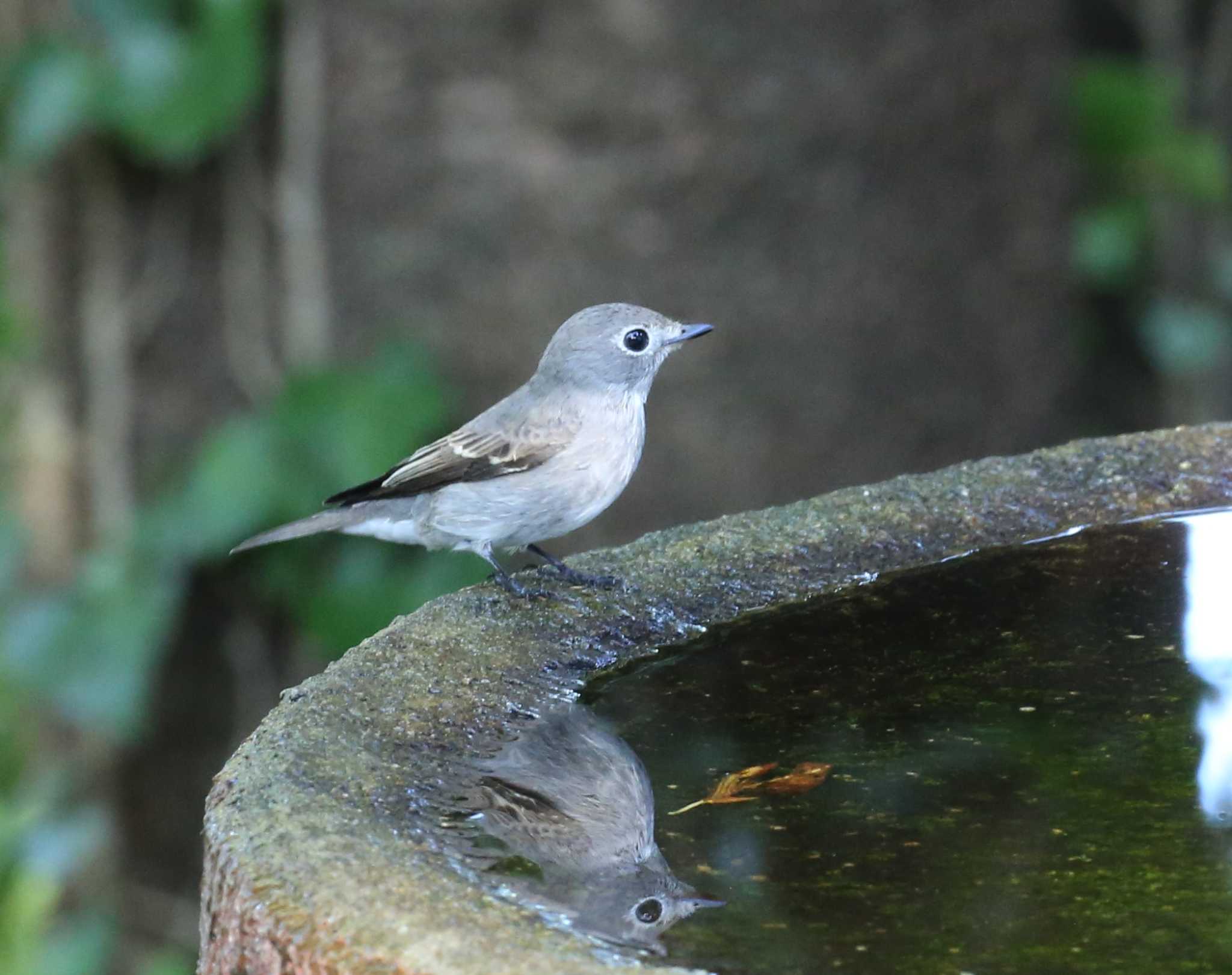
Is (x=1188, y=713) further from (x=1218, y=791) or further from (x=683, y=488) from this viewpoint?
(x=683, y=488)

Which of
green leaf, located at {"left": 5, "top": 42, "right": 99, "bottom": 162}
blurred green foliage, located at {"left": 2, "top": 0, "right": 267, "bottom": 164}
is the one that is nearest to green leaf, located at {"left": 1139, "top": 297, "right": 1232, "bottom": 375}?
blurred green foliage, located at {"left": 2, "top": 0, "right": 267, "bottom": 164}

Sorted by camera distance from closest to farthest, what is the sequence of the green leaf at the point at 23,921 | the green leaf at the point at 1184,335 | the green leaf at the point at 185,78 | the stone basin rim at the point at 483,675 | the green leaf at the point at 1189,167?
1. the stone basin rim at the point at 483,675
2. the green leaf at the point at 23,921
3. the green leaf at the point at 185,78
4. the green leaf at the point at 1189,167
5. the green leaf at the point at 1184,335

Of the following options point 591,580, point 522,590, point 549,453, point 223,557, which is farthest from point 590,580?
point 223,557

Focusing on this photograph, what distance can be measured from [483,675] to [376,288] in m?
3.53

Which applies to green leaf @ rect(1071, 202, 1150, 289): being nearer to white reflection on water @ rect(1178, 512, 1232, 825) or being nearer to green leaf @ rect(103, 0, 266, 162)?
green leaf @ rect(103, 0, 266, 162)

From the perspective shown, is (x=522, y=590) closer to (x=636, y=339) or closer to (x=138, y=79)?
(x=636, y=339)

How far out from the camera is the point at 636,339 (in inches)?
135

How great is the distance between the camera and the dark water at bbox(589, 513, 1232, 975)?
169cm

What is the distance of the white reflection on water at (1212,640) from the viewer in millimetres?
2076

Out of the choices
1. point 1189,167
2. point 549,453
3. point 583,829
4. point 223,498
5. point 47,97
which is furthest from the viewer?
point 1189,167

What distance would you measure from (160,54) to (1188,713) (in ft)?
14.3

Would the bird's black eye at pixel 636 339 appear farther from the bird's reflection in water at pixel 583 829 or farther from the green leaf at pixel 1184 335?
the green leaf at pixel 1184 335

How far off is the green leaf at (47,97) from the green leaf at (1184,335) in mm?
4838

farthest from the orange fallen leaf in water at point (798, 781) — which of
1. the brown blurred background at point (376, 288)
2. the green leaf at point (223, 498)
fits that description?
the green leaf at point (223, 498)
